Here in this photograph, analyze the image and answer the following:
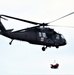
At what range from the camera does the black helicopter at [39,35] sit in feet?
460

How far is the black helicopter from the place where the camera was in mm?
140125

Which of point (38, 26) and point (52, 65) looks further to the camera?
point (52, 65)

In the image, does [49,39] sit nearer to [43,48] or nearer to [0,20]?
[43,48]

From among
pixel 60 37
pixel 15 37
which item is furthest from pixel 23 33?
pixel 60 37

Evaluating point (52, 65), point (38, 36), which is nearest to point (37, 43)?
point (38, 36)

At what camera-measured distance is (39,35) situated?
145 metres

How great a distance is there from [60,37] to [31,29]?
9171 millimetres

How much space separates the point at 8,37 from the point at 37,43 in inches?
293

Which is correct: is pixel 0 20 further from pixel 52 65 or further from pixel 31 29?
pixel 52 65

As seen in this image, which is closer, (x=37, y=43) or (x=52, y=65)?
(x=37, y=43)

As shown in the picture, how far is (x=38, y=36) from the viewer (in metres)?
144

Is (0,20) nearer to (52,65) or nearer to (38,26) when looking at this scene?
(38,26)

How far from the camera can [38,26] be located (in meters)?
145

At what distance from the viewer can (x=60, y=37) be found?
492ft
